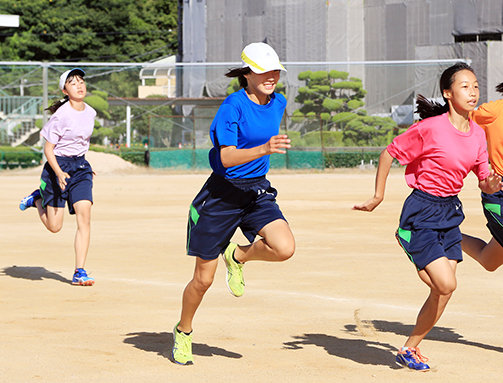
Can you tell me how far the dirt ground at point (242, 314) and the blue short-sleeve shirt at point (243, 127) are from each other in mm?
1251

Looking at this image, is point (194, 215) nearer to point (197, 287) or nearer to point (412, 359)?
point (197, 287)

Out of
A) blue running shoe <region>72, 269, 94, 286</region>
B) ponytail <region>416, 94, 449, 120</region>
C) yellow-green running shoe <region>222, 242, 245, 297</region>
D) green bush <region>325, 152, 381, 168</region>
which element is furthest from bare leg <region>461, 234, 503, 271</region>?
green bush <region>325, 152, 381, 168</region>

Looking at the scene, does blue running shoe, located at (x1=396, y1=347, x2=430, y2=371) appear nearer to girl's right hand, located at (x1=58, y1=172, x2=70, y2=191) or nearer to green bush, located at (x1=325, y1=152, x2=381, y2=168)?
girl's right hand, located at (x1=58, y1=172, x2=70, y2=191)

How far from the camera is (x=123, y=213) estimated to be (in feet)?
48.9

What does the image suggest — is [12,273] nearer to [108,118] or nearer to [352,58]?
[108,118]

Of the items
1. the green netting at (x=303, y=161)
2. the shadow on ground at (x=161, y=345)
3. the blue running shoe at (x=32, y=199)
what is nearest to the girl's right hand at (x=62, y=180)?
the blue running shoe at (x=32, y=199)

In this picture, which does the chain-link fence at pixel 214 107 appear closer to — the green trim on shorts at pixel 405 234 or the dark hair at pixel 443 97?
the dark hair at pixel 443 97

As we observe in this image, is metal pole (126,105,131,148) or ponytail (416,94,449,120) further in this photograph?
metal pole (126,105,131,148)

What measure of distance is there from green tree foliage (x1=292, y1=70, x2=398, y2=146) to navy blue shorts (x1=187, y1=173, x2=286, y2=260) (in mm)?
22420

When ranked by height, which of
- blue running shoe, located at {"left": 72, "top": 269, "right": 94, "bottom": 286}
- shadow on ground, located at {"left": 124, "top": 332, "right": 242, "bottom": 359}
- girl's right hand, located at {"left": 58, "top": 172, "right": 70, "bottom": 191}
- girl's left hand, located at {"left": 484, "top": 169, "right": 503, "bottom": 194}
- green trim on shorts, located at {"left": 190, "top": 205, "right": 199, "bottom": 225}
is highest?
girl's left hand, located at {"left": 484, "top": 169, "right": 503, "bottom": 194}

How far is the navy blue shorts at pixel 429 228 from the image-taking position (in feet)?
15.0

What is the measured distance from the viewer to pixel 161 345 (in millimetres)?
5328

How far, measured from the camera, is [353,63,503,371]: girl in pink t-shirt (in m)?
4.60

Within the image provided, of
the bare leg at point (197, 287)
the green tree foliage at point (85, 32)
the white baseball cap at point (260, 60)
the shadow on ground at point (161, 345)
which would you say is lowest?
the shadow on ground at point (161, 345)
